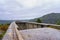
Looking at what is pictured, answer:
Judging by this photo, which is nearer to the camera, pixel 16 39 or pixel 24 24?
pixel 16 39

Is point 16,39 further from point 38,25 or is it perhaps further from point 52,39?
point 38,25

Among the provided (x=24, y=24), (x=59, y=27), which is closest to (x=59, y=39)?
(x=59, y=27)

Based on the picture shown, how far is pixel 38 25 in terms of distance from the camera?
44.0ft

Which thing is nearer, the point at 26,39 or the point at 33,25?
the point at 26,39

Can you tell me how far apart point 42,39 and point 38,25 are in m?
7.13

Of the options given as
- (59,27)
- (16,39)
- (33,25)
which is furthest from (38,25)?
(16,39)

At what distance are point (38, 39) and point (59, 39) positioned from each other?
821 mm

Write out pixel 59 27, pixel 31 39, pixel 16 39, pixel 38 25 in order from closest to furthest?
1. pixel 16 39
2. pixel 31 39
3. pixel 59 27
4. pixel 38 25

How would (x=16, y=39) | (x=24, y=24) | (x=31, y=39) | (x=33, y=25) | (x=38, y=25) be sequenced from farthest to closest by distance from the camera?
1. (x=24, y=24)
2. (x=33, y=25)
3. (x=38, y=25)
4. (x=31, y=39)
5. (x=16, y=39)

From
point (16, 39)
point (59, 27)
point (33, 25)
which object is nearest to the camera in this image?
point (16, 39)

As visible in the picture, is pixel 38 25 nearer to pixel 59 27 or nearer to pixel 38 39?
pixel 59 27

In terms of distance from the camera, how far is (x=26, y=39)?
6215 mm

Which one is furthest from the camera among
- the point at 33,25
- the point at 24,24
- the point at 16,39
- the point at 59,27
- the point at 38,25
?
the point at 24,24

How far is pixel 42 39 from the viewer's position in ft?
20.7
